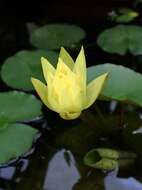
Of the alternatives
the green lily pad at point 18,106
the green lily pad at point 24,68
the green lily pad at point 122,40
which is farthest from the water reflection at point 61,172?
the green lily pad at point 122,40

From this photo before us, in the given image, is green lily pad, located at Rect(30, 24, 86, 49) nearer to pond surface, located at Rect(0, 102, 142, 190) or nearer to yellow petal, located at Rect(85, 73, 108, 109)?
pond surface, located at Rect(0, 102, 142, 190)

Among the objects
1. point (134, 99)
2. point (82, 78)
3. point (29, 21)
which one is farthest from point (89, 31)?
point (82, 78)

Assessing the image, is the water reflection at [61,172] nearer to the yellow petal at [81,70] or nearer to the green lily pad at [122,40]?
the yellow petal at [81,70]

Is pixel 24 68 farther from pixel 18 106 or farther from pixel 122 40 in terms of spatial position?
pixel 122 40

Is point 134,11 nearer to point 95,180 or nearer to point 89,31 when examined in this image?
point 89,31

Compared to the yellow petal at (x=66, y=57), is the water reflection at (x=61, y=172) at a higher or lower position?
lower

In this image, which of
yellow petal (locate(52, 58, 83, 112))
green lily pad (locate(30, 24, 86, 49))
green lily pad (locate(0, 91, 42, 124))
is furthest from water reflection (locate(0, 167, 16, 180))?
green lily pad (locate(30, 24, 86, 49))

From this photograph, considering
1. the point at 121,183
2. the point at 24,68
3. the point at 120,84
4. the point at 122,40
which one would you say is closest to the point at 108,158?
the point at 121,183
